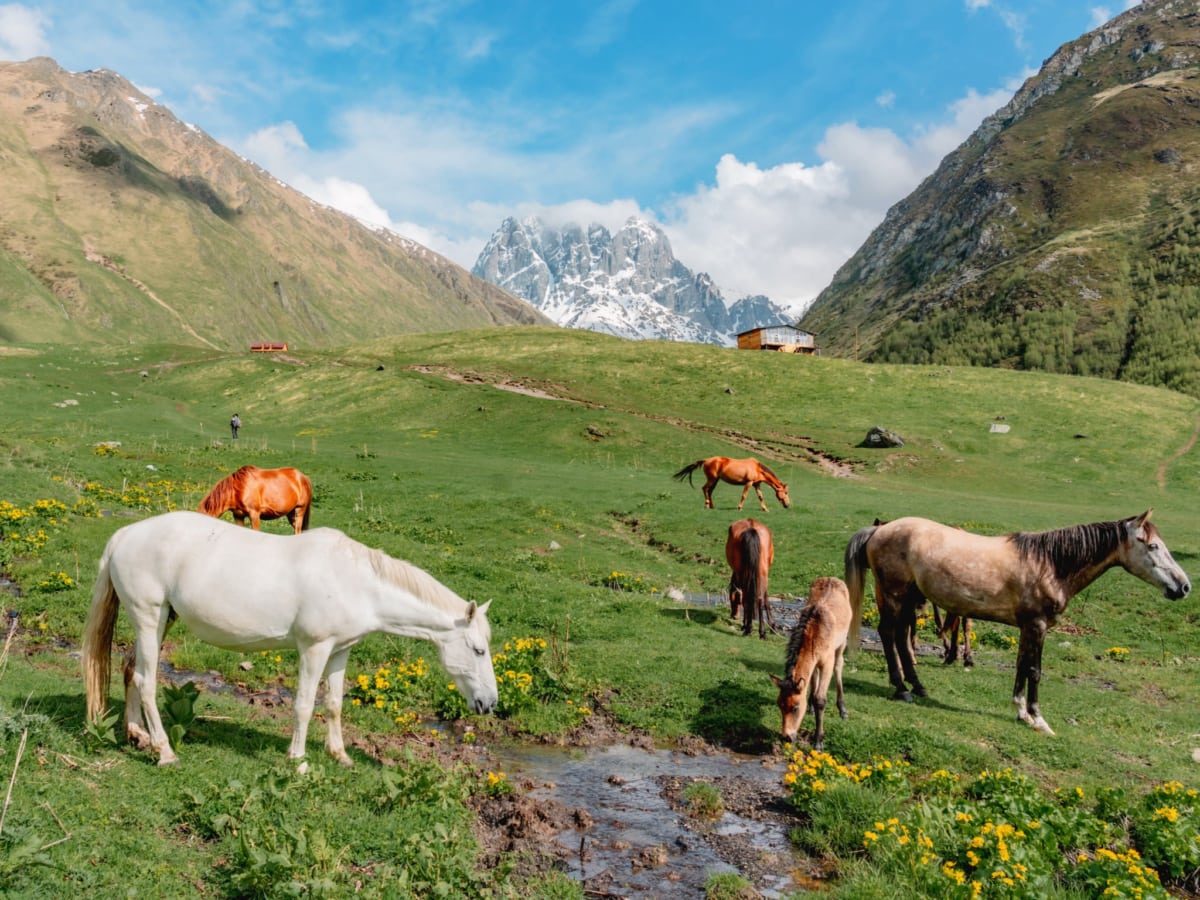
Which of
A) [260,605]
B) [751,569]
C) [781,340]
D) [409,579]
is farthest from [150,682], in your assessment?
[781,340]

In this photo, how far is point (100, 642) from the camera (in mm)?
8523

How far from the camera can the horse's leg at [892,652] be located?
1379 cm

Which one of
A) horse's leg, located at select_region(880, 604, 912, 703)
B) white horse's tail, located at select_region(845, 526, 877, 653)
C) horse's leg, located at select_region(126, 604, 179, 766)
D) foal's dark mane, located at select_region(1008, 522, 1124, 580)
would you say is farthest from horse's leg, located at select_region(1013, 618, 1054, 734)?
horse's leg, located at select_region(126, 604, 179, 766)

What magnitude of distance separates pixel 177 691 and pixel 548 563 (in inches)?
593

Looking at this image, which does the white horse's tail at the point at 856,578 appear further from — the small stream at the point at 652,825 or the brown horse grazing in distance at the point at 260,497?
the brown horse grazing in distance at the point at 260,497

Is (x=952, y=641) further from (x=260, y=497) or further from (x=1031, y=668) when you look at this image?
(x=260, y=497)

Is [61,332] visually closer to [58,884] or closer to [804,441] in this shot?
[804,441]

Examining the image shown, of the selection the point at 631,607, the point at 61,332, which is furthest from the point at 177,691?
the point at 61,332

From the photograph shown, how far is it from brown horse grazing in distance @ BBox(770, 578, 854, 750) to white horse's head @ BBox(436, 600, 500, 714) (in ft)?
15.7

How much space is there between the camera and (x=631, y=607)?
61.2 feet

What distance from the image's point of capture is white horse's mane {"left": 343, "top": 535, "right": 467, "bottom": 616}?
8.95 meters

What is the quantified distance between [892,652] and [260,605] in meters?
11.6

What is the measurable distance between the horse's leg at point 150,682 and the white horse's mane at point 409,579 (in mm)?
2403

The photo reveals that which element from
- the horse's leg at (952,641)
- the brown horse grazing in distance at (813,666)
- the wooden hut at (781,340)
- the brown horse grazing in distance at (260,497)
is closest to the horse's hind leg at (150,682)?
the brown horse grazing in distance at (813,666)
